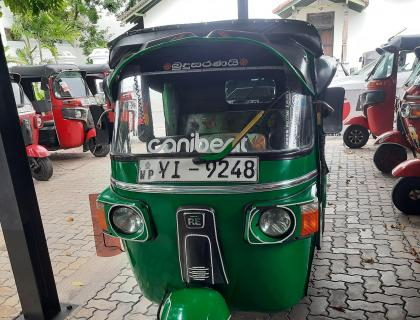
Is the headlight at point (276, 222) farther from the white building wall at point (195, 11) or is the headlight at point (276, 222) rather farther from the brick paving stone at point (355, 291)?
the white building wall at point (195, 11)

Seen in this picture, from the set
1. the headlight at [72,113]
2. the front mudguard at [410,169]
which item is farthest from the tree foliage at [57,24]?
the front mudguard at [410,169]

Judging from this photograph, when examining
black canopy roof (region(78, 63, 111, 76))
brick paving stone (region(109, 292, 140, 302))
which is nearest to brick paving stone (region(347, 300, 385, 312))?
brick paving stone (region(109, 292, 140, 302))

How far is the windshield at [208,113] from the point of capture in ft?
6.92

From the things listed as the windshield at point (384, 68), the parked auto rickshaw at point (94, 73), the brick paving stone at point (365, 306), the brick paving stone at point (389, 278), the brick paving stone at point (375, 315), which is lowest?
the brick paving stone at point (389, 278)

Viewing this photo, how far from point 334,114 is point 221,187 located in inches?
45.4

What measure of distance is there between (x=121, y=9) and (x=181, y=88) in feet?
64.9

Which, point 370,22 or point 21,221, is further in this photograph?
point 370,22

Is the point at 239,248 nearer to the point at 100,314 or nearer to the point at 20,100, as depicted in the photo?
the point at 100,314

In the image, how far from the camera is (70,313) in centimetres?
292

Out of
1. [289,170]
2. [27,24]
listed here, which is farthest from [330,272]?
[27,24]

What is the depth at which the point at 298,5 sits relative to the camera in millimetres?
15172

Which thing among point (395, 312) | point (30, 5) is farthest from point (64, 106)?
point (395, 312)

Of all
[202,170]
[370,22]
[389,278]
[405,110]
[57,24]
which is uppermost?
[57,24]

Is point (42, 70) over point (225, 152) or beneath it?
over
